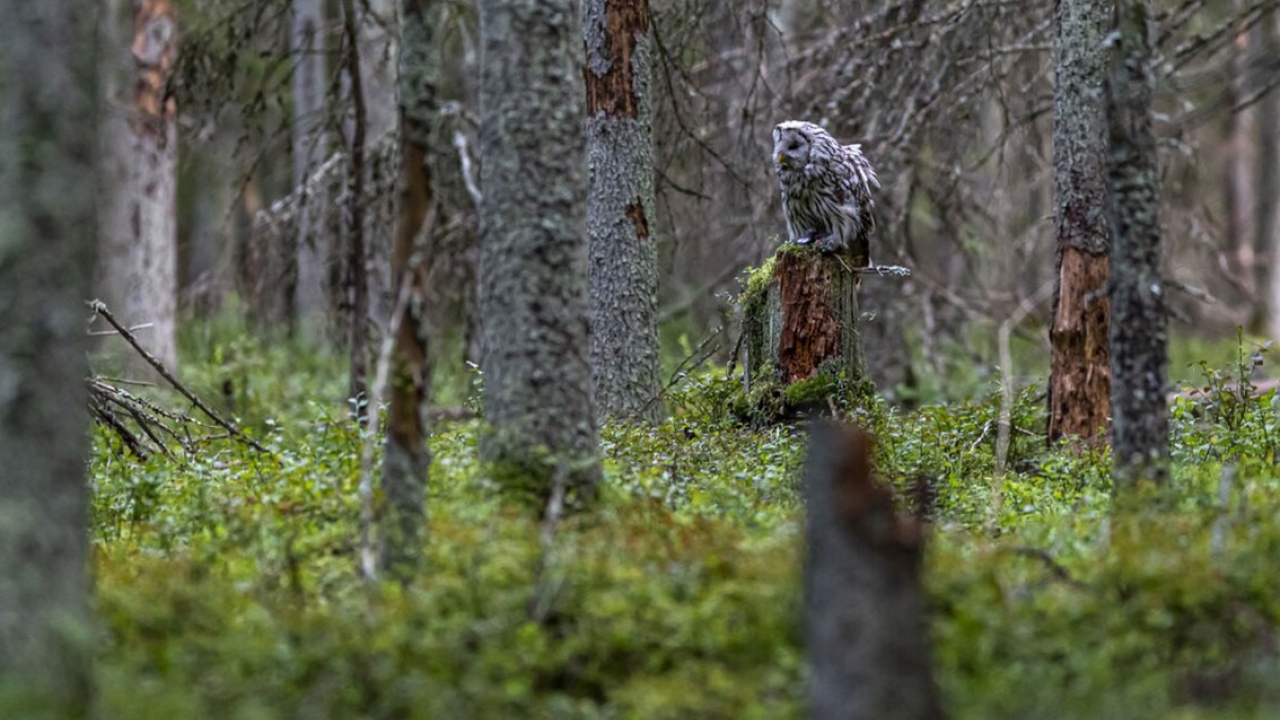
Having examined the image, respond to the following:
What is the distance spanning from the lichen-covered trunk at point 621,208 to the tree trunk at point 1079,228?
3.05 metres

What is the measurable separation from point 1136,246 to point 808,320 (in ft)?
12.2

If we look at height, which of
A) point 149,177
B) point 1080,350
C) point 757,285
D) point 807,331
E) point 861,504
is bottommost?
point 861,504

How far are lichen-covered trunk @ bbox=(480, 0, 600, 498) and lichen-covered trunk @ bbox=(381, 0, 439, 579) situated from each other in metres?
0.67

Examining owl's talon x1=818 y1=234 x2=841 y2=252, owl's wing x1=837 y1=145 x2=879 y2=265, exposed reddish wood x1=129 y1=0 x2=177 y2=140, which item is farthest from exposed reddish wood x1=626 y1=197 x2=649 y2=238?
exposed reddish wood x1=129 y1=0 x2=177 y2=140

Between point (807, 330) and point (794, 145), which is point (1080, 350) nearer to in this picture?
point (807, 330)

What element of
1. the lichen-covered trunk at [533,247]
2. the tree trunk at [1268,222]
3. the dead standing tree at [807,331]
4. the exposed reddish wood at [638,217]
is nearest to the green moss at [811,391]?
the dead standing tree at [807,331]

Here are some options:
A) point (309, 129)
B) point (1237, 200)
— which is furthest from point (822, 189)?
point (1237, 200)

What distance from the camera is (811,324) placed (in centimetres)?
1032

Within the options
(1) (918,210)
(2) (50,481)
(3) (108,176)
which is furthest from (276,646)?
(3) (108,176)

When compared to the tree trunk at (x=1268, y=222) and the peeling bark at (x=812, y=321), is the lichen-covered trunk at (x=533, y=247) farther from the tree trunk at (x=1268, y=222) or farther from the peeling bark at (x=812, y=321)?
the tree trunk at (x=1268, y=222)

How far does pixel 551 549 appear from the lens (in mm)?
6113

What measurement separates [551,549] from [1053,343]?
6.15 meters

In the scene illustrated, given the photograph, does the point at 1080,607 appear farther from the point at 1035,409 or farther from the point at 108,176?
the point at 108,176

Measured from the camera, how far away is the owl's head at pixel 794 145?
10602mm
